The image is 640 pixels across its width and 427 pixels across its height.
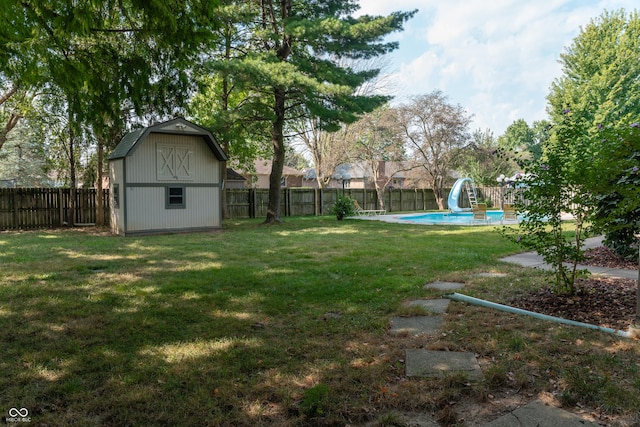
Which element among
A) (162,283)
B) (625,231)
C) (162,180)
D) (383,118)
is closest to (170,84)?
(162,283)

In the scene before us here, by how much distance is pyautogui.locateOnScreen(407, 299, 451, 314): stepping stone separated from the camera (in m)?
4.29

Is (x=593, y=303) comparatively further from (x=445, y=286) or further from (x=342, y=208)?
(x=342, y=208)

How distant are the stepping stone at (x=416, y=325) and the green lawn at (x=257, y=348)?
134 mm

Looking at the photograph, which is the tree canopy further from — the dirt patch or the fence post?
the fence post

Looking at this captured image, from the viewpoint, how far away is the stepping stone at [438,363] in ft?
9.23

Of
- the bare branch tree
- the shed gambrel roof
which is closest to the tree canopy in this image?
the bare branch tree

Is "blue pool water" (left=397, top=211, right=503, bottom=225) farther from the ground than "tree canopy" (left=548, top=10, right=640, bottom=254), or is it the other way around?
"tree canopy" (left=548, top=10, right=640, bottom=254)

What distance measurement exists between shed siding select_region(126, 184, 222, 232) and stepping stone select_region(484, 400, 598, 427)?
41.0ft

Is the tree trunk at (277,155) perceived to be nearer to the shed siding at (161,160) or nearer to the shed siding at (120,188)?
the shed siding at (161,160)

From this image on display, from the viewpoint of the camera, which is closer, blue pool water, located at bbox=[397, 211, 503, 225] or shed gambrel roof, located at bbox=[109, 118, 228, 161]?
shed gambrel roof, located at bbox=[109, 118, 228, 161]

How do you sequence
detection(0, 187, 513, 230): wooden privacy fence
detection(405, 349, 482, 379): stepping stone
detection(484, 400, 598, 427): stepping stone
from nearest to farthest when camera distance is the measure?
detection(484, 400, 598, 427): stepping stone < detection(405, 349, 482, 379): stepping stone < detection(0, 187, 513, 230): wooden privacy fence

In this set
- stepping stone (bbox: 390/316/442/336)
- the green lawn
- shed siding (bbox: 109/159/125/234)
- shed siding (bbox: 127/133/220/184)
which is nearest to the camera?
the green lawn

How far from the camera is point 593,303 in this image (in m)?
4.30

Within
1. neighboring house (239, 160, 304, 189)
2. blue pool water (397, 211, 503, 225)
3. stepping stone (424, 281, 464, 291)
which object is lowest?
stepping stone (424, 281, 464, 291)
